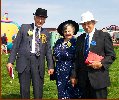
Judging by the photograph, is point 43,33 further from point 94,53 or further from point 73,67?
point 94,53

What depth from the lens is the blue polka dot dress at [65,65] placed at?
6508 millimetres

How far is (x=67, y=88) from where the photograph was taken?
671 cm

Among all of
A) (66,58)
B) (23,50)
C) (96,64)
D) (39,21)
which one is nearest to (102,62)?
(96,64)

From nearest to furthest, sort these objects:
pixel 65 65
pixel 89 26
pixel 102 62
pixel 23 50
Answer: pixel 102 62, pixel 89 26, pixel 65 65, pixel 23 50

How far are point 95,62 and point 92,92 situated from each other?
1.63 ft

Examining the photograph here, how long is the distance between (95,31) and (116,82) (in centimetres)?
669

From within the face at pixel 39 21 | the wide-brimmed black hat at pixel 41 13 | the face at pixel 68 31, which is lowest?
the face at pixel 68 31

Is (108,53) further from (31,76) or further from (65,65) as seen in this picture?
(31,76)

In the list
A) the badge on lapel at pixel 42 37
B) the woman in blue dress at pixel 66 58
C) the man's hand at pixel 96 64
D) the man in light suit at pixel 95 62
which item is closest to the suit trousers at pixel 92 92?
the man in light suit at pixel 95 62

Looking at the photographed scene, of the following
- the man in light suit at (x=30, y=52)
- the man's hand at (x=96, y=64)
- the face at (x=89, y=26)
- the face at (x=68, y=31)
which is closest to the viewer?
the man's hand at (x=96, y=64)

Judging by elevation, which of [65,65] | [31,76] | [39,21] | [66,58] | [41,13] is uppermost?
[41,13]

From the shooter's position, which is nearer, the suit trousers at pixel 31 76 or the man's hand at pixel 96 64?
the man's hand at pixel 96 64

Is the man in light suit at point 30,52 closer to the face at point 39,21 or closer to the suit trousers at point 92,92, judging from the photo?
the face at point 39,21

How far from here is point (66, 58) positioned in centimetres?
654
